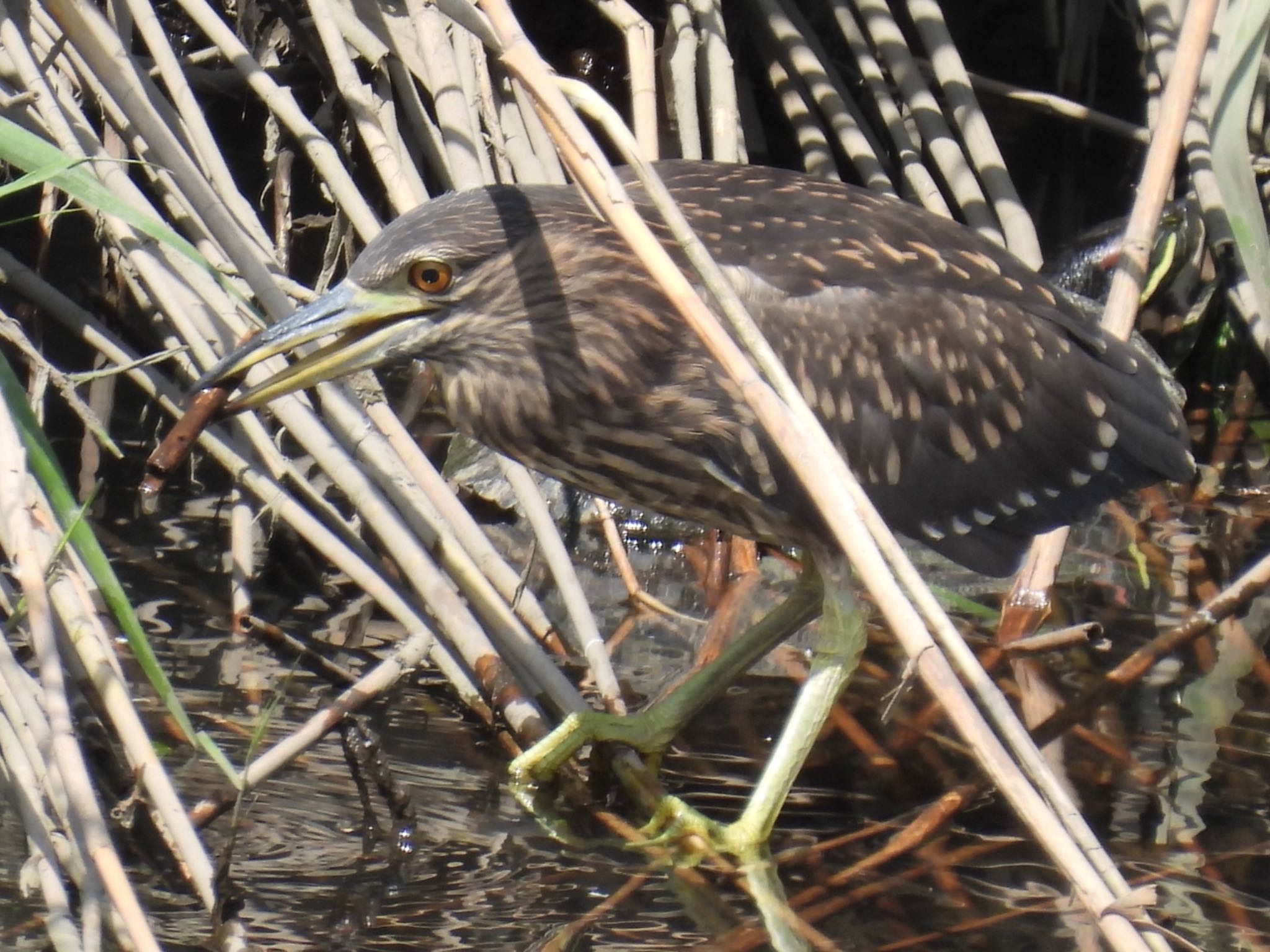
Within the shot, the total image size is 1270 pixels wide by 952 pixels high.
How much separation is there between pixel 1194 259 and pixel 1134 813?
2.49m

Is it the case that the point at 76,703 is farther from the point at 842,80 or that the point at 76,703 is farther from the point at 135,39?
the point at 842,80

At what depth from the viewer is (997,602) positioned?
4.48 meters

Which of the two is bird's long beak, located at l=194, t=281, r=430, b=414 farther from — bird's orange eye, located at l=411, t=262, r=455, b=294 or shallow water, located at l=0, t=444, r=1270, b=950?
shallow water, located at l=0, t=444, r=1270, b=950

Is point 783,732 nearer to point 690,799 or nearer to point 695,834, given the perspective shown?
point 690,799

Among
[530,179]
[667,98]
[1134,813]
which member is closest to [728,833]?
[1134,813]

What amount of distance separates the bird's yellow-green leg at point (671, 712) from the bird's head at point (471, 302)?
2.23ft

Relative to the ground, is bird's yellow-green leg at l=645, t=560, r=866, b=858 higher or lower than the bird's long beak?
lower

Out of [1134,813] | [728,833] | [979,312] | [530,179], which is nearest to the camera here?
[728,833]

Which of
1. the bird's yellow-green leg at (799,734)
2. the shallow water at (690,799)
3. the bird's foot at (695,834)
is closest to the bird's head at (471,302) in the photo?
the shallow water at (690,799)

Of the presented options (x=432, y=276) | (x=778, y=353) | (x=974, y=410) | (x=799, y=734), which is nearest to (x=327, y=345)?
(x=432, y=276)

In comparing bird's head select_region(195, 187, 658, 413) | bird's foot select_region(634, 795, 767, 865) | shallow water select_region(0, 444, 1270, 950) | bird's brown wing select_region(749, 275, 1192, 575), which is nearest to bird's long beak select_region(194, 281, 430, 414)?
bird's head select_region(195, 187, 658, 413)

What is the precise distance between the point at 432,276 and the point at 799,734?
1147mm

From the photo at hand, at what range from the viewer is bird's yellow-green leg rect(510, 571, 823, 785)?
3.20 metres

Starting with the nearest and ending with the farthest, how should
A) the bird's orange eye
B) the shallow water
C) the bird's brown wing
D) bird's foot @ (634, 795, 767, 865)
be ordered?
the shallow water → the bird's orange eye → bird's foot @ (634, 795, 767, 865) → the bird's brown wing
